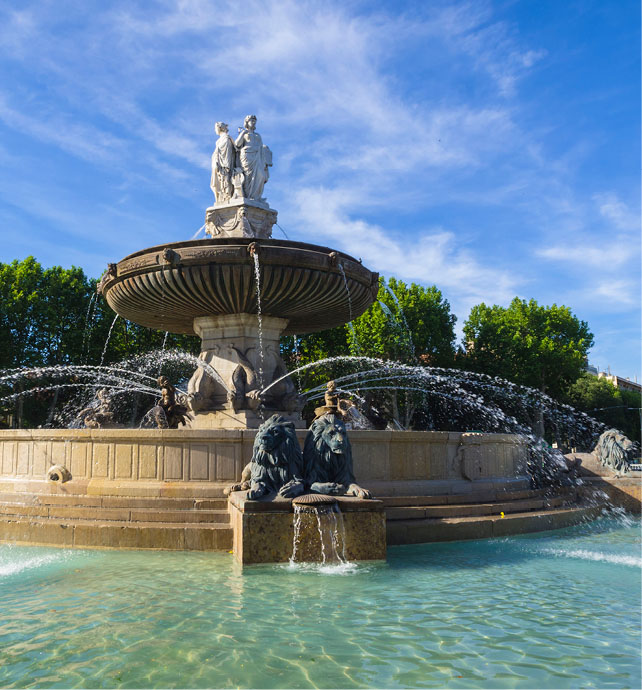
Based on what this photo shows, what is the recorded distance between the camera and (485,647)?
4074 mm

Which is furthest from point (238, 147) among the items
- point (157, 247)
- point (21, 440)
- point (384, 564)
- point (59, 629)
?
point (59, 629)

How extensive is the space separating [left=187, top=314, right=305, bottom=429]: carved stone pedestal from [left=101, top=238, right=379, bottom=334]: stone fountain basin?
0.36 meters

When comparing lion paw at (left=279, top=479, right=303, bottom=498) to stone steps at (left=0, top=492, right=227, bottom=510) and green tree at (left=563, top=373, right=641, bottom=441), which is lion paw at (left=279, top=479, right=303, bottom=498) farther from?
green tree at (left=563, top=373, right=641, bottom=441)

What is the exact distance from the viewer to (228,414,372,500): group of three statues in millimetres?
6816

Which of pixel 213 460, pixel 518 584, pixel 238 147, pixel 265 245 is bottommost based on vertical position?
pixel 518 584

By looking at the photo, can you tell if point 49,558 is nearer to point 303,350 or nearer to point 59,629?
point 59,629

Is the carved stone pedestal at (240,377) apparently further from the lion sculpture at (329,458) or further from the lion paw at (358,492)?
the lion paw at (358,492)

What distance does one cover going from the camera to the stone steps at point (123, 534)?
23.7ft

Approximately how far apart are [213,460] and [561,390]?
3234cm

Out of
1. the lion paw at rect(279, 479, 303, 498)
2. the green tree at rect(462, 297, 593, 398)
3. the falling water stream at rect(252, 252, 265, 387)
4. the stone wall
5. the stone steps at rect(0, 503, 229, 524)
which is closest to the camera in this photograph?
the lion paw at rect(279, 479, 303, 498)

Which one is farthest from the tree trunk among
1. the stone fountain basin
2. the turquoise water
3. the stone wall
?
the turquoise water

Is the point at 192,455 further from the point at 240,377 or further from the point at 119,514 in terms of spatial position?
the point at 240,377

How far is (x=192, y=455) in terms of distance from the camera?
26.8 ft

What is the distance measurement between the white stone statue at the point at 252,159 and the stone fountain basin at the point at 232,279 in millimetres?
3093
